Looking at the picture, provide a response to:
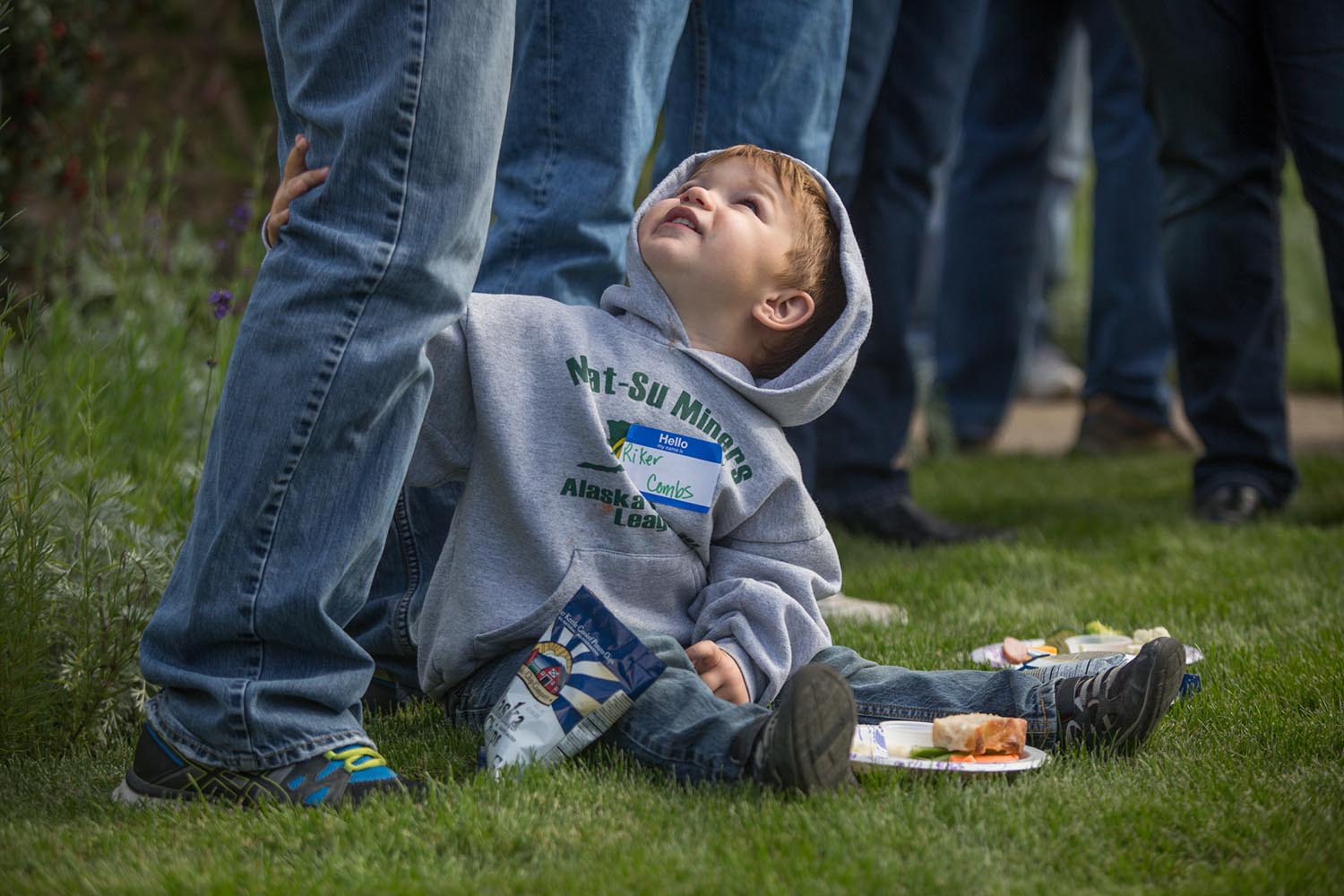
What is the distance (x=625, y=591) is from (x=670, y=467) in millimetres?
198

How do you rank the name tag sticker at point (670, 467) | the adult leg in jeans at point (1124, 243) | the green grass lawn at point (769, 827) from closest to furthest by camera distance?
1. the green grass lawn at point (769, 827)
2. the name tag sticker at point (670, 467)
3. the adult leg in jeans at point (1124, 243)

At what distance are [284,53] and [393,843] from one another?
97 cm

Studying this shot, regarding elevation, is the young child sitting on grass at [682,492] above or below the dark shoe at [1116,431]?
above

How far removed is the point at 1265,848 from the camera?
157cm

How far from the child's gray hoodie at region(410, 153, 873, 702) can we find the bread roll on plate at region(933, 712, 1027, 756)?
0.25 metres

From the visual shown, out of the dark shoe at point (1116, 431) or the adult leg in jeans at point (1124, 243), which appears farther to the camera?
the dark shoe at point (1116, 431)

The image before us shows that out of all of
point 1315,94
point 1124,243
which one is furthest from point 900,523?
point 1124,243

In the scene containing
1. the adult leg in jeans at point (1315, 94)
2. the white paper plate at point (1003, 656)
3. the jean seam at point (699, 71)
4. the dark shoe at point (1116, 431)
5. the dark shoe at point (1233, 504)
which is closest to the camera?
the white paper plate at point (1003, 656)

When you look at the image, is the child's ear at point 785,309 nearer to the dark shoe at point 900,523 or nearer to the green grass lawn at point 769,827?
the green grass lawn at point 769,827

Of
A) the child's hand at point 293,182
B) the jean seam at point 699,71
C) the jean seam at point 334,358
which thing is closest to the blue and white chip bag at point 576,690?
the jean seam at point 334,358

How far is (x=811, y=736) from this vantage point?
1664 mm

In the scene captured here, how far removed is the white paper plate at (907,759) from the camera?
1.79 meters

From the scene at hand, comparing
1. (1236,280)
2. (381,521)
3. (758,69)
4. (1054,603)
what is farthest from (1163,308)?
(381,521)

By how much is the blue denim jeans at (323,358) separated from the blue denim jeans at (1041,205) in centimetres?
403
